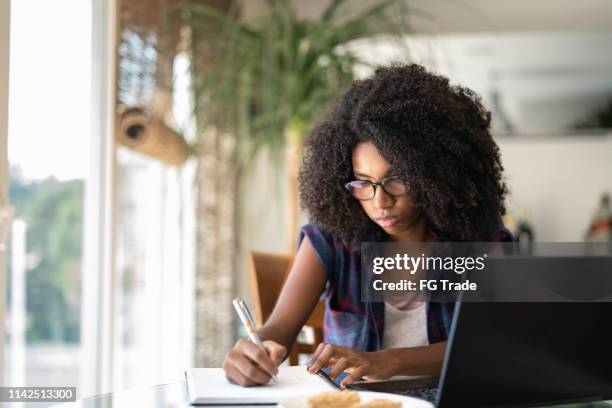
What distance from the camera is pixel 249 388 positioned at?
1022 mm

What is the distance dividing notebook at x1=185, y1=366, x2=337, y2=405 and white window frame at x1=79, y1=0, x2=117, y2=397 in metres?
1.12

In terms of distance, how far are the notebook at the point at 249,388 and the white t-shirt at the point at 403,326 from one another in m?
0.40

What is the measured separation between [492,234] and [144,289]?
1.75m

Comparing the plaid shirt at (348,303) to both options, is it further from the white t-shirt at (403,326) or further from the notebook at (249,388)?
the notebook at (249,388)

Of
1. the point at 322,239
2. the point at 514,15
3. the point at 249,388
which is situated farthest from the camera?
the point at 514,15

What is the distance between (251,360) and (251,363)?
0.03ft

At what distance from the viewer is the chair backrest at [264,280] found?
1.74 meters

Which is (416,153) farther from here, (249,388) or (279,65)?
(279,65)

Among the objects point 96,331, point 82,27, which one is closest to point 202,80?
point 82,27

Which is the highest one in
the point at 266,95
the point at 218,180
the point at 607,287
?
the point at 266,95

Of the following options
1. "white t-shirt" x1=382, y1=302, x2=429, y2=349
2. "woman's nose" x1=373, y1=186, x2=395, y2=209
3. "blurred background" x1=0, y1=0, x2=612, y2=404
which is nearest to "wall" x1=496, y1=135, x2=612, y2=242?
"blurred background" x1=0, y1=0, x2=612, y2=404

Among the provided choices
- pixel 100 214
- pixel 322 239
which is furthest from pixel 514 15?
pixel 322 239

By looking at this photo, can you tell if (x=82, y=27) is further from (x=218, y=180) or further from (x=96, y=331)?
(x=218, y=180)

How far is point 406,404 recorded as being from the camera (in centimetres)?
87
